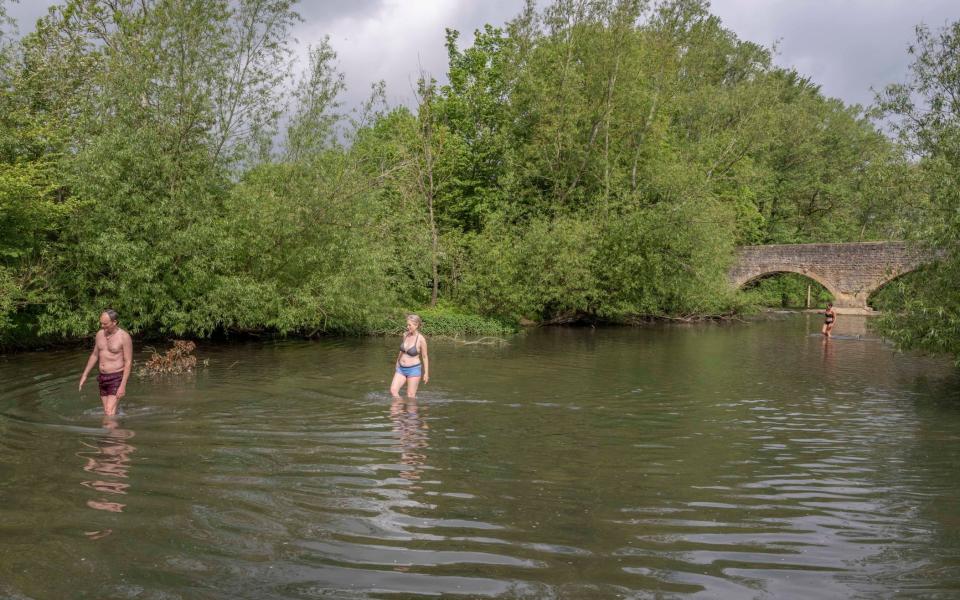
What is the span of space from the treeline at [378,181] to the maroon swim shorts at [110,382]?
7326 millimetres

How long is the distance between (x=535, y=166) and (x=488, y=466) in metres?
27.0

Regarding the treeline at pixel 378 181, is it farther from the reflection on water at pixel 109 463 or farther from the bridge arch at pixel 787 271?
the reflection on water at pixel 109 463

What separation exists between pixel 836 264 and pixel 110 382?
129 feet

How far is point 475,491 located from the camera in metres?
6.77

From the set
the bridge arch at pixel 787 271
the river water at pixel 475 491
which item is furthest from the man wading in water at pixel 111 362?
the bridge arch at pixel 787 271

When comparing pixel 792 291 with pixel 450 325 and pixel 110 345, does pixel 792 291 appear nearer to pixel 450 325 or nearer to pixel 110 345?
pixel 450 325

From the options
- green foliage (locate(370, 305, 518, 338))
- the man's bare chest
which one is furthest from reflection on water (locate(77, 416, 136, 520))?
green foliage (locate(370, 305, 518, 338))

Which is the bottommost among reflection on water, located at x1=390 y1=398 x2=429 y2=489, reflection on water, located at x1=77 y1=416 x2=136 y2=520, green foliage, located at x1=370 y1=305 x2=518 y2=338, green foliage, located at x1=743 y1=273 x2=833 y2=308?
reflection on water, located at x1=77 y1=416 x2=136 y2=520

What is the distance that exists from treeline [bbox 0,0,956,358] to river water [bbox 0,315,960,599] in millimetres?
4838

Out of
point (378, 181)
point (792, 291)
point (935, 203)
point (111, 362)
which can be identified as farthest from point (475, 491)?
point (792, 291)

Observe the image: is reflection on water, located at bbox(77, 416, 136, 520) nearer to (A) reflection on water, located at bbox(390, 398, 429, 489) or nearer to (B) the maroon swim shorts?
(B) the maroon swim shorts

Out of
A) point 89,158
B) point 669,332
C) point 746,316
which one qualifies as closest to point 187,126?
point 89,158

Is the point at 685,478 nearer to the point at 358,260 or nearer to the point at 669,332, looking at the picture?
the point at 358,260

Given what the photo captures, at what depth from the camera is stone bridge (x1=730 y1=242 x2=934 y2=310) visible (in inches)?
1533
